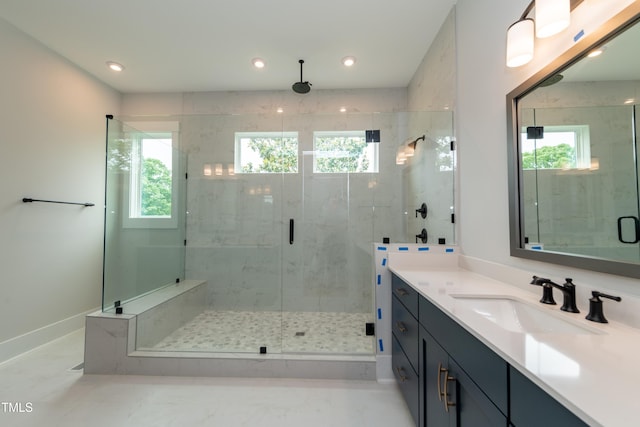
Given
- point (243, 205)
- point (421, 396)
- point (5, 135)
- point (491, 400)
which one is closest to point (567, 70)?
point (491, 400)

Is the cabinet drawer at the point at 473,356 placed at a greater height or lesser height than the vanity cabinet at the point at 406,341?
greater

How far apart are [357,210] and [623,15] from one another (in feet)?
7.15

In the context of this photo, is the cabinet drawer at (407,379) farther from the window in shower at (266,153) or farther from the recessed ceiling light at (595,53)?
the window in shower at (266,153)

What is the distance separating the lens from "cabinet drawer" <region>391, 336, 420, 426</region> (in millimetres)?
1348

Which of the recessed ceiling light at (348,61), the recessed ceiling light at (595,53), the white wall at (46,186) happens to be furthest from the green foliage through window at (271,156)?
the recessed ceiling light at (595,53)

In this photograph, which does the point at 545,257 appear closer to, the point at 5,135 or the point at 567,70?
the point at 567,70

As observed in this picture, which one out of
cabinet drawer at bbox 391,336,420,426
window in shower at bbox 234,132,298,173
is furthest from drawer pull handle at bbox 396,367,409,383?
window in shower at bbox 234,132,298,173

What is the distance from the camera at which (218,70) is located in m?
2.89

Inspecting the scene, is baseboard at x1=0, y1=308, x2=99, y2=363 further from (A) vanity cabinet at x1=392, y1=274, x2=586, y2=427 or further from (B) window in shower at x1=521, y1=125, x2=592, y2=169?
(B) window in shower at x1=521, y1=125, x2=592, y2=169

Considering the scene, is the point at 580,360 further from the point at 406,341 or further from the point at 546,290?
the point at 406,341

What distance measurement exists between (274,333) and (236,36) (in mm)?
2688

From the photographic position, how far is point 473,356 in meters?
0.83

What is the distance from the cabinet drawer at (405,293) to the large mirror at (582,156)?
1.80ft

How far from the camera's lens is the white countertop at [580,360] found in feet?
1.49
